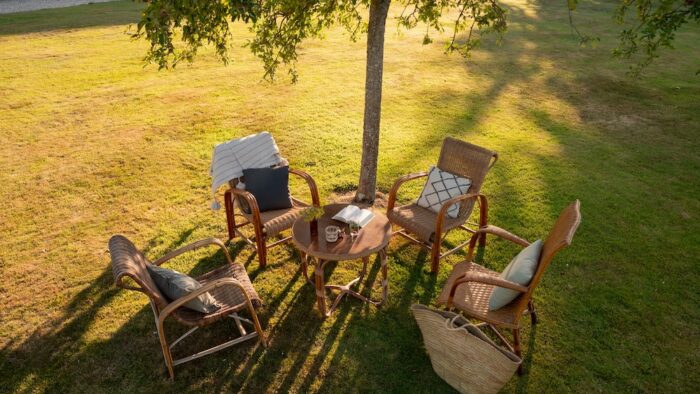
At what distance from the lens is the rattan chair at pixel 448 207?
202 inches

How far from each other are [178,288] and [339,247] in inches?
62.5

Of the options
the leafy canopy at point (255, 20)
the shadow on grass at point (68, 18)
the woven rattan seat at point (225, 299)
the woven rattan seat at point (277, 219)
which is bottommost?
the woven rattan seat at point (225, 299)

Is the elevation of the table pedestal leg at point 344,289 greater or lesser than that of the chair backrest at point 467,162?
lesser

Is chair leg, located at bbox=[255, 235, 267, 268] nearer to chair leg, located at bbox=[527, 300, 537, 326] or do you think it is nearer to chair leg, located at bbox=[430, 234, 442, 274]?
chair leg, located at bbox=[430, 234, 442, 274]

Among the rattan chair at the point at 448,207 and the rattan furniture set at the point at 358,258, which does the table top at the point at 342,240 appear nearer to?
the rattan furniture set at the point at 358,258

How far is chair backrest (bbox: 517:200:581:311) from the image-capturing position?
136 inches

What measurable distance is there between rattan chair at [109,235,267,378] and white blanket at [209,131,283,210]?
1359mm

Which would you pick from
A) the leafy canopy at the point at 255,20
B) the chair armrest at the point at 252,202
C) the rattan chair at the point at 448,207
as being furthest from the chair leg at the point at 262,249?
the leafy canopy at the point at 255,20

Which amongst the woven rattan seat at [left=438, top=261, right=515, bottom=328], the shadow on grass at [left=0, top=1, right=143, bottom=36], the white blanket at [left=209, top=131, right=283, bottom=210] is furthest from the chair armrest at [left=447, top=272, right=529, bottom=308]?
the shadow on grass at [left=0, top=1, right=143, bottom=36]

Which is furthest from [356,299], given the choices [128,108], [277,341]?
[128,108]

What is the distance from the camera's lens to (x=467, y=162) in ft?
18.6

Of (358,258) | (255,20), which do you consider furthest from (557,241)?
(255,20)

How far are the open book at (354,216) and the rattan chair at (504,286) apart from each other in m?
1.11

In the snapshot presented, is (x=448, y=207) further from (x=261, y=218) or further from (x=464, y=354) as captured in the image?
(x=261, y=218)
